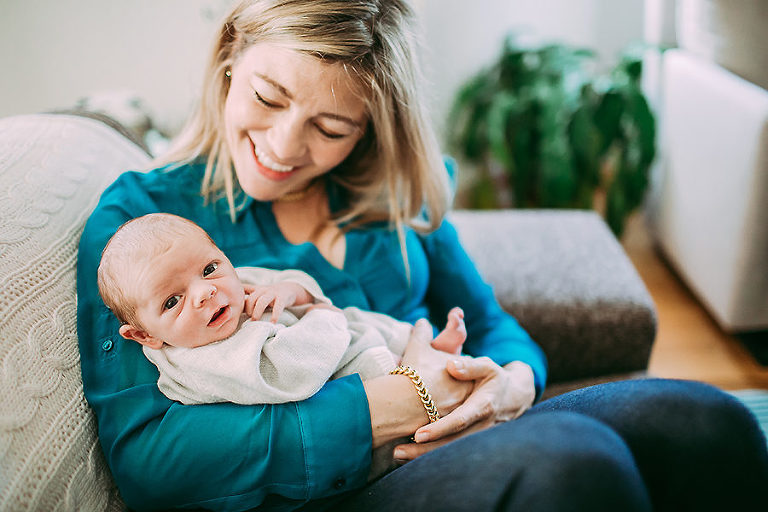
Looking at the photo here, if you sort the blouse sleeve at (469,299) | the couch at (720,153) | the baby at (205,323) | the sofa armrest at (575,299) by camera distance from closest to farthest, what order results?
1. the baby at (205,323)
2. the blouse sleeve at (469,299)
3. the sofa armrest at (575,299)
4. the couch at (720,153)

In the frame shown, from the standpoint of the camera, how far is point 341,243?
1.21 m

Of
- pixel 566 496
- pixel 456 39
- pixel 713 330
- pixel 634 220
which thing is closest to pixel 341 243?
pixel 566 496

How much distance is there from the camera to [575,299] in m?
1.38

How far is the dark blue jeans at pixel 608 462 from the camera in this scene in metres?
0.75

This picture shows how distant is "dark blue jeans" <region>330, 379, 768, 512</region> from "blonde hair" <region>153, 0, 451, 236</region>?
1.67 ft

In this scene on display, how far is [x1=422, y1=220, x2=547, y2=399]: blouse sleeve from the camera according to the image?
1.24 metres

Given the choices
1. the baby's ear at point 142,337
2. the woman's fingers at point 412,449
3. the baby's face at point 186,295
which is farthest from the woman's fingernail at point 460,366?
the baby's ear at point 142,337

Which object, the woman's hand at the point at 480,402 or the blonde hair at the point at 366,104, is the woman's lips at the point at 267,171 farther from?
the woman's hand at the point at 480,402

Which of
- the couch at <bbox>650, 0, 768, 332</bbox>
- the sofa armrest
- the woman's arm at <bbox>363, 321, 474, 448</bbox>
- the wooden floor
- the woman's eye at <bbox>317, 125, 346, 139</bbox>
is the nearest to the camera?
the woman's arm at <bbox>363, 321, 474, 448</bbox>

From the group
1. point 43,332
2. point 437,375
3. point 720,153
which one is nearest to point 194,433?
point 43,332

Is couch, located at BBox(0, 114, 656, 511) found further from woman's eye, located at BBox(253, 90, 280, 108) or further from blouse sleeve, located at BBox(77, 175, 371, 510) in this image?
woman's eye, located at BBox(253, 90, 280, 108)

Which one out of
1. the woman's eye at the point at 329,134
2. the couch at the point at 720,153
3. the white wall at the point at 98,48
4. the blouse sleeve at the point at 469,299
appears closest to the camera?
the woman's eye at the point at 329,134

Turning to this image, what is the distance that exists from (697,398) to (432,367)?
15.8 inches

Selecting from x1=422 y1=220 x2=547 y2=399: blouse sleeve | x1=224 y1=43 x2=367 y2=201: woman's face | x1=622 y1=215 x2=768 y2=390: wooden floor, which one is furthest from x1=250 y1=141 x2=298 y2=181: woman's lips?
x1=622 y1=215 x2=768 y2=390: wooden floor
